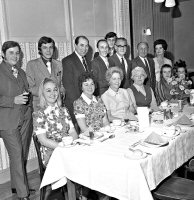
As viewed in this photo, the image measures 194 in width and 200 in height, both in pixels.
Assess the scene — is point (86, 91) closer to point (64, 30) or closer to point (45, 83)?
point (45, 83)

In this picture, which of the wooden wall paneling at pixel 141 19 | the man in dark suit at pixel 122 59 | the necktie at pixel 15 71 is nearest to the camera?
the necktie at pixel 15 71

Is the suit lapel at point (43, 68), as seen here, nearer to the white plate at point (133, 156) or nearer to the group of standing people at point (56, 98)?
the group of standing people at point (56, 98)

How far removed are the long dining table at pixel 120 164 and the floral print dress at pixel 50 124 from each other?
382 mm

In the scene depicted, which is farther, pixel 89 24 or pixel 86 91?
pixel 89 24

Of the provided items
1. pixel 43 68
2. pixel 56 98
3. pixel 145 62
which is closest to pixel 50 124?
pixel 56 98

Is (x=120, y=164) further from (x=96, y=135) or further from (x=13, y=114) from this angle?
(x=13, y=114)

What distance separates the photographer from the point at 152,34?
20.8 feet

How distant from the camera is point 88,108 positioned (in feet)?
9.12

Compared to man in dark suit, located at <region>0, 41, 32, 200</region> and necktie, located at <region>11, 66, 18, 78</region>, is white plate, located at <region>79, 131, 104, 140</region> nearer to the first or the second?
man in dark suit, located at <region>0, 41, 32, 200</region>

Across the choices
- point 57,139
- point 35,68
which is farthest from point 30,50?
point 57,139

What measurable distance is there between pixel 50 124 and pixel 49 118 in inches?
2.2

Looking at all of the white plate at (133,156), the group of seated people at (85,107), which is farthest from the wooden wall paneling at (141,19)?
the white plate at (133,156)

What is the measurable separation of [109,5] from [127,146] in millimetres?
3843

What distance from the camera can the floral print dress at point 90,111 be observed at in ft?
8.95
